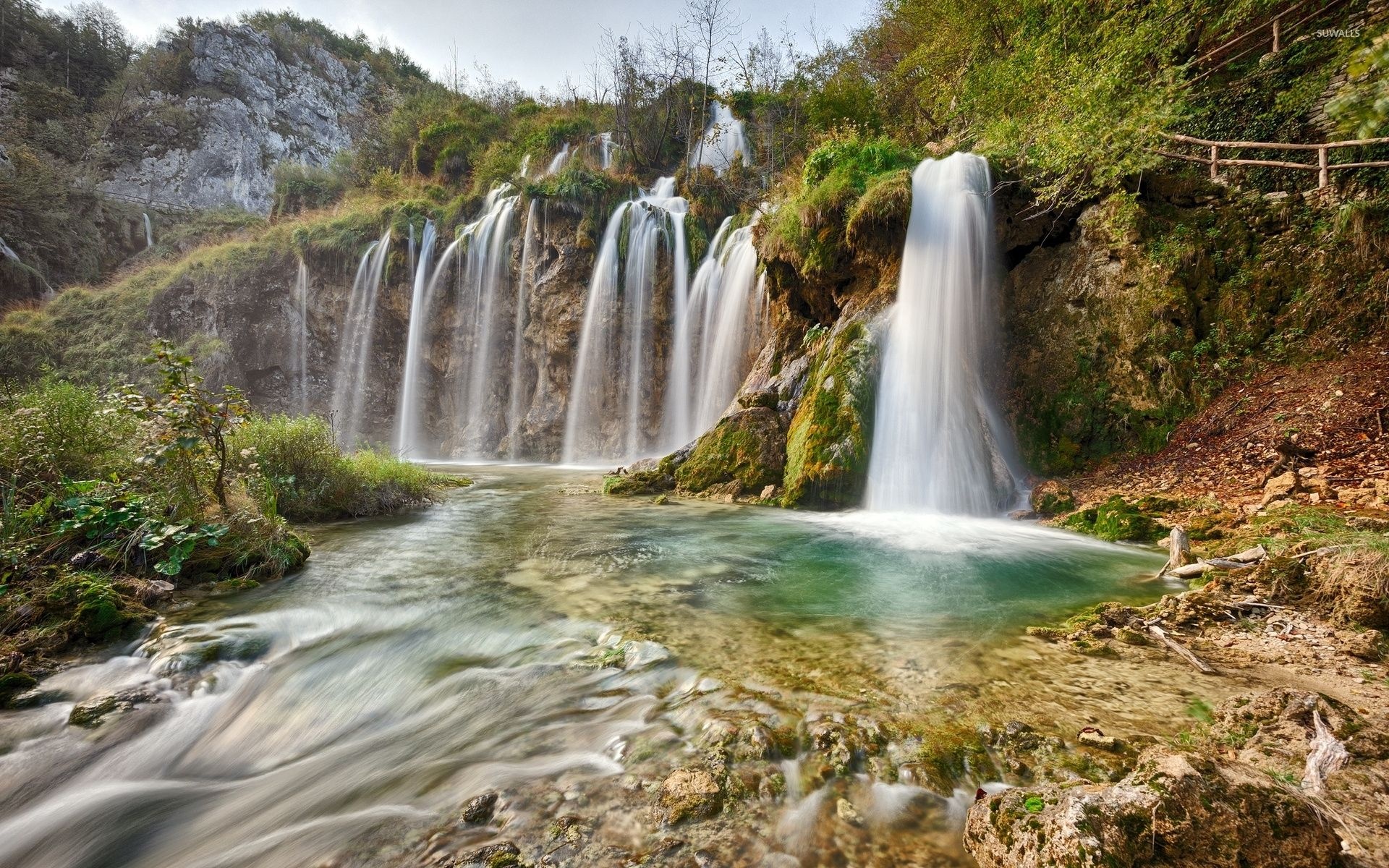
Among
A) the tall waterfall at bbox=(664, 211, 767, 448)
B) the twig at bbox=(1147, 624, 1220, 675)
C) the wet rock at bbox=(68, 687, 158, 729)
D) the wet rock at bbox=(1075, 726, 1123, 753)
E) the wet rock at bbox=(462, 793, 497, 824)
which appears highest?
the tall waterfall at bbox=(664, 211, 767, 448)

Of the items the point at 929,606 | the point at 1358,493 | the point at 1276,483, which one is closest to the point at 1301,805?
the point at 929,606

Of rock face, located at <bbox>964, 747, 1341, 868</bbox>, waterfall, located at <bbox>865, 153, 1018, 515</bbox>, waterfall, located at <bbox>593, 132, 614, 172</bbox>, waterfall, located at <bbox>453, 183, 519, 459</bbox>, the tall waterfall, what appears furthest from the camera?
waterfall, located at <bbox>593, 132, 614, 172</bbox>

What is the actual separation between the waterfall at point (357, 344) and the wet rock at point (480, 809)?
26.5 m

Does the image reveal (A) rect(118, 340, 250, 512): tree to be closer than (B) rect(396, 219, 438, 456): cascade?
Yes

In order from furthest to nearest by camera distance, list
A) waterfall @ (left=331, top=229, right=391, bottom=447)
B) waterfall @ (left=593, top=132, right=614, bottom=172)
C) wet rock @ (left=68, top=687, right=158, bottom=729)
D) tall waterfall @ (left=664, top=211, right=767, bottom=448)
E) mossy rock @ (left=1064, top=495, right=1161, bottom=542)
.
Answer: waterfall @ (left=593, top=132, right=614, bottom=172)
waterfall @ (left=331, top=229, right=391, bottom=447)
tall waterfall @ (left=664, top=211, right=767, bottom=448)
mossy rock @ (left=1064, top=495, right=1161, bottom=542)
wet rock @ (left=68, top=687, right=158, bottom=729)

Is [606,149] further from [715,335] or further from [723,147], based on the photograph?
[715,335]

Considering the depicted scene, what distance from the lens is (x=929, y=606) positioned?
4.07 m

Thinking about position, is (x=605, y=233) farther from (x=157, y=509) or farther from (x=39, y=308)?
(x=39, y=308)

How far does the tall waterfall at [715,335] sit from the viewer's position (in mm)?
15352

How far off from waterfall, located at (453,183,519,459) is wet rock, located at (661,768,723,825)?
22076 mm

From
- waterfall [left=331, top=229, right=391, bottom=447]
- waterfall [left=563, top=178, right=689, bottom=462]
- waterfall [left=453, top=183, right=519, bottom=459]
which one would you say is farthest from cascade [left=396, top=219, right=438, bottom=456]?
waterfall [left=563, top=178, right=689, bottom=462]

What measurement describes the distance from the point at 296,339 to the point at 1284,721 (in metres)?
31.2

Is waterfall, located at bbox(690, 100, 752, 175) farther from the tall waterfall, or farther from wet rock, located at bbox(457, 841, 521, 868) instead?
wet rock, located at bbox(457, 841, 521, 868)

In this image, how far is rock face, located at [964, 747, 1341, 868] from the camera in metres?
1.38
